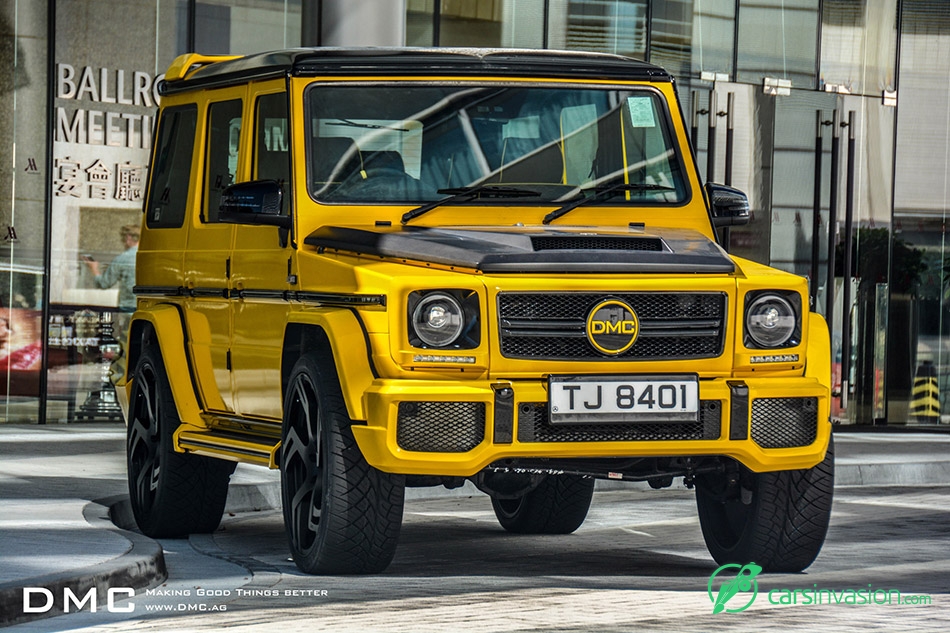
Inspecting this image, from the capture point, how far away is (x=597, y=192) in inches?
342

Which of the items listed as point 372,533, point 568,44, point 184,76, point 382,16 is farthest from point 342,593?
point 568,44

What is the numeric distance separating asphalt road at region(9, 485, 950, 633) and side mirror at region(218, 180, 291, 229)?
1.57 metres

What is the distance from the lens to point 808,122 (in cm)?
2138

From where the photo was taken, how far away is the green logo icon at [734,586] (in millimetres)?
7195

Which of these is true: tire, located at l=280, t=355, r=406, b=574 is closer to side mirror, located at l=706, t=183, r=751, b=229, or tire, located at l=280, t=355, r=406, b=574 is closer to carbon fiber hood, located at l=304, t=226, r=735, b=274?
carbon fiber hood, located at l=304, t=226, r=735, b=274

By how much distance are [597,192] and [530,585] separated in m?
1.93

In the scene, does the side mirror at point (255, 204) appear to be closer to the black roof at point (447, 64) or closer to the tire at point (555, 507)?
the black roof at point (447, 64)

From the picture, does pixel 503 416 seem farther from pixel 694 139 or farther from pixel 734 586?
pixel 694 139

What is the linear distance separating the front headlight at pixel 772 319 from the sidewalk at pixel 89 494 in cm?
276

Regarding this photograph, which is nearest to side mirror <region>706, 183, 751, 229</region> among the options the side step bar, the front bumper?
the front bumper

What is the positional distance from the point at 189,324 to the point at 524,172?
216 centimetres

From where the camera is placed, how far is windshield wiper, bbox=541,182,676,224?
27.8 ft

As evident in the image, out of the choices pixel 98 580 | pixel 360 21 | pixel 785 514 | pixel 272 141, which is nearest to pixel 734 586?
pixel 785 514

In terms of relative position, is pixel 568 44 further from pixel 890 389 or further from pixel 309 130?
pixel 309 130
